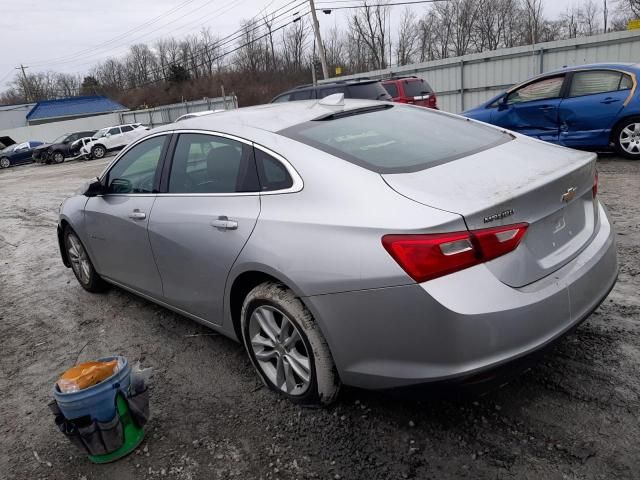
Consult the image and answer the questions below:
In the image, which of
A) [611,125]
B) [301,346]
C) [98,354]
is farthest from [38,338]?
[611,125]

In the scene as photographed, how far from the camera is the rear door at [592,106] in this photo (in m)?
7.77

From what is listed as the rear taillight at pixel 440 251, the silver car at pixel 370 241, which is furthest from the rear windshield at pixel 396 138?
the rear taillight at pixel 440 251

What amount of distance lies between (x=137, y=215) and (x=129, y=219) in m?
0.14

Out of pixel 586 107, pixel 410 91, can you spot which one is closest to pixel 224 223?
pixel 586 107

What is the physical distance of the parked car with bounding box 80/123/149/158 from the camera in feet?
90.0

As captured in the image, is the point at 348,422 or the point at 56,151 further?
the point at 56,151

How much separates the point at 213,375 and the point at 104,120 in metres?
50.6

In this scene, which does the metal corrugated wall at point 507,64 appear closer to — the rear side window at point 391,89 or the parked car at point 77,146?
the rear side window at point 391,89

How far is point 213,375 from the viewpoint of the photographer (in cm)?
327

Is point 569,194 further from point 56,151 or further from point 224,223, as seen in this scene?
point 56,151

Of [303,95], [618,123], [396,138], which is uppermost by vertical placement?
[303,95]

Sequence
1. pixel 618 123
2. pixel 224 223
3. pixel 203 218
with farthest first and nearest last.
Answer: pixel 618 123 → pixel 203 218 → pixel 224 223

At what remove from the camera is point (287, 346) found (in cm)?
272

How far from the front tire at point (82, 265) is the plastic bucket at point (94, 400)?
2398 mm
